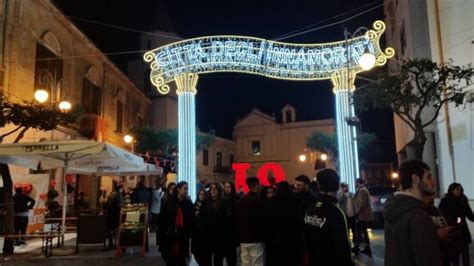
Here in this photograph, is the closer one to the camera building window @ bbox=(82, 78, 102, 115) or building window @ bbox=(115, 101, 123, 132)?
building window @ bbox=(82, 78, 102, 115)

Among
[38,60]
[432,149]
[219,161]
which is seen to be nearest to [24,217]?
[38,60]

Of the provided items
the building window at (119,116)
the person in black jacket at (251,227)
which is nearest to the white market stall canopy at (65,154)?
the person in black jacket at (251,227)

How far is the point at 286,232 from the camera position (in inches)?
254

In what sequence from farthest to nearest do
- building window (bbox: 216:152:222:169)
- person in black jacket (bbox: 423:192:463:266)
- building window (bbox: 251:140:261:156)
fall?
building window (bbox: 251:140:261:156) → building window (bbox: 216:152:222:169) → person in black jacket (bbox: 423:192:463:266)

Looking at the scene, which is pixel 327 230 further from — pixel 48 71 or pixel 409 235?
pixel 48 71

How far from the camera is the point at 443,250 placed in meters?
5.37

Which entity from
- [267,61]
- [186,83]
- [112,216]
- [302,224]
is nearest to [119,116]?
[186,83]

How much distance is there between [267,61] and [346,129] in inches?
146

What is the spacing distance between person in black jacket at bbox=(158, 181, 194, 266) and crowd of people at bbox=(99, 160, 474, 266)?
2 centimetres

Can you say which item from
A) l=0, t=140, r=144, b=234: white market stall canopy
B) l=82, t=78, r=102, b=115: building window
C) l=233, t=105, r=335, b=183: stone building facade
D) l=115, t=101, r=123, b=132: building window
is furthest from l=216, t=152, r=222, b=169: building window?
l=0, t=140, r=144, b=234: white market stall canopy

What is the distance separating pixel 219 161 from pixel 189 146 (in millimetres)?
33263

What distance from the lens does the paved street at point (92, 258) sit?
999 centimetres

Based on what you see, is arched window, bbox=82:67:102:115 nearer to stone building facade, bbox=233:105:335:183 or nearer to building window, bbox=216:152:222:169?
building window, bbox=216:152:222:169

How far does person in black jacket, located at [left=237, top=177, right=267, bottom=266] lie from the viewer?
22.4 ft
